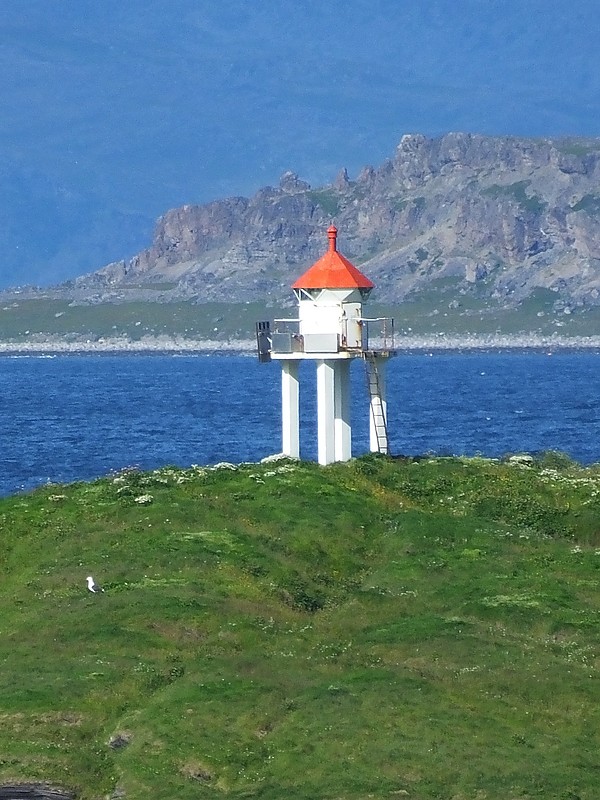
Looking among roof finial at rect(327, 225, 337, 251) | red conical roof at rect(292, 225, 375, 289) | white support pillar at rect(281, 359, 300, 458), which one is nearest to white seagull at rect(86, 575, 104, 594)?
white support pillar at rect(281, 359, 300, 458)

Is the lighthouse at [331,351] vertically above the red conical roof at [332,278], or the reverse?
the red conical roof at [332,278]

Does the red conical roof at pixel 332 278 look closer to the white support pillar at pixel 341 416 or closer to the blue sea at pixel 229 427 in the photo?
the white support pillar at pixel 341 416

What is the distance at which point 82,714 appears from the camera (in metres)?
25.7

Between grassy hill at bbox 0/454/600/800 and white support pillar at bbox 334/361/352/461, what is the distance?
439 cm

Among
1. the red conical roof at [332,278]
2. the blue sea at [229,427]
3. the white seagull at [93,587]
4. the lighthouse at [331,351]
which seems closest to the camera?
the white seagull at [93,587]

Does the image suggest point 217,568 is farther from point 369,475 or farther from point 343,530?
point 369,475

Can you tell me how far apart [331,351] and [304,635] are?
17642mm

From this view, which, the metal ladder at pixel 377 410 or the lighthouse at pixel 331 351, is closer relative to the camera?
the lighthouse at pixel 331 351

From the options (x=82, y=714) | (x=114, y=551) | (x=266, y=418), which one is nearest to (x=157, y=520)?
(x=114, y=551)

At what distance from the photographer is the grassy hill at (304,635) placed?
23906mm

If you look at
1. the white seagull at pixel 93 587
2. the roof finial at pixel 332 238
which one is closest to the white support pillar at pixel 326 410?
the roof finial at pixel 332 238

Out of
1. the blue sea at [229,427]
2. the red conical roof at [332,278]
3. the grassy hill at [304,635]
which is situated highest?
the red conical roof at [332,278]

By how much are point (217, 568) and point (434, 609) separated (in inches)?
178

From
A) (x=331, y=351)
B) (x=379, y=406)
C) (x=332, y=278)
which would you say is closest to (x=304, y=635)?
(x=331, y=351)
